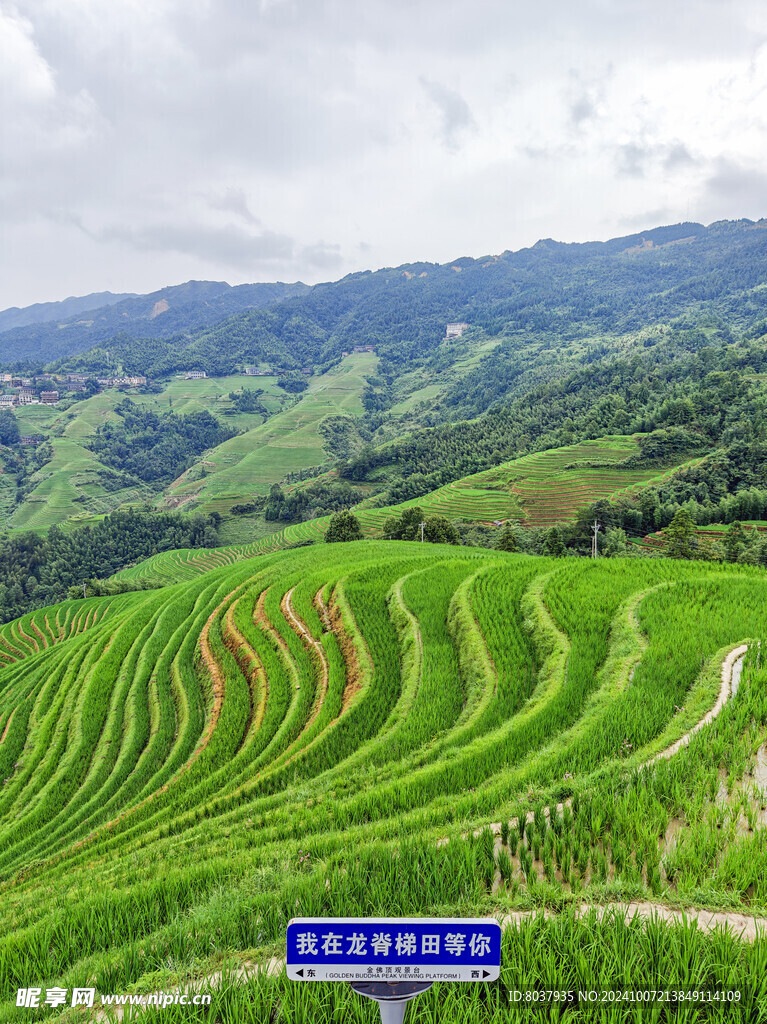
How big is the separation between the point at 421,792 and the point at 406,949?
524cm

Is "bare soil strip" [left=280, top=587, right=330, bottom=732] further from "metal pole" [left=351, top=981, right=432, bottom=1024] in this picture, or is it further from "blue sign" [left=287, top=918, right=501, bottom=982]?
"blue sign" [left=287, top=918, right=501, bottom=982]

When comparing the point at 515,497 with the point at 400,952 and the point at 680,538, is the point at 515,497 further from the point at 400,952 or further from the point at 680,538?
the point at 400,952

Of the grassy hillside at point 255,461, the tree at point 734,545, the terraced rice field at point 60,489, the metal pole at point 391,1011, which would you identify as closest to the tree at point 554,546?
the tree at point 734,545

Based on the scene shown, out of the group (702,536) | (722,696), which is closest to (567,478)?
(702,536)

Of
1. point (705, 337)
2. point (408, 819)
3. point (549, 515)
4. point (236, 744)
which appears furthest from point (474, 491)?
point (705, 337)

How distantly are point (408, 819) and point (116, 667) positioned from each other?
18081 millimetres

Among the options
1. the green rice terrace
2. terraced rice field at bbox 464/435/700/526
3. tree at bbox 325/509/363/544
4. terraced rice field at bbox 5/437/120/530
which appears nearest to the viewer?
the green rice terrace

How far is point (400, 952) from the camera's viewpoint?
1.65 meters

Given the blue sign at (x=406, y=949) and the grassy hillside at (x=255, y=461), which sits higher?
the grassy hillside at (x=255, y=461)

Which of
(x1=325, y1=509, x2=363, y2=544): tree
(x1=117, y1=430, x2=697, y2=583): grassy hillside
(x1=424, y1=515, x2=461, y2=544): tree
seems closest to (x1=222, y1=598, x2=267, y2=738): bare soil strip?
(x1=325, y1=509, x2=363, y2=544): tree

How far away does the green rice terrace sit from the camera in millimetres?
2820

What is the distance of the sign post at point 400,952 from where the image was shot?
1.65 metres

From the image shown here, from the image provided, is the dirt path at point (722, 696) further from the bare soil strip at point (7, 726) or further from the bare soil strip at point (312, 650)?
the bare soil strip at point (7, 726)

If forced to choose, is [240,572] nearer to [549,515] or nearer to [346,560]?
[346,560]
